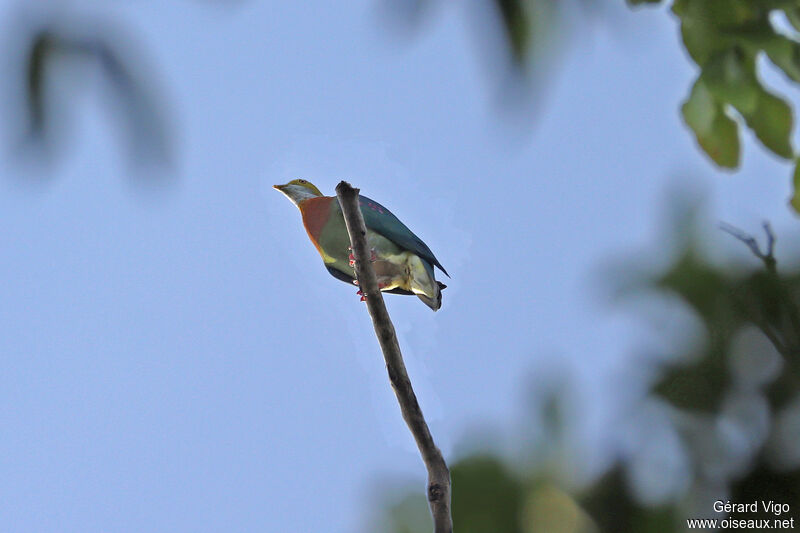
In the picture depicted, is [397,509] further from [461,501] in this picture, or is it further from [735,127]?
[735,127]

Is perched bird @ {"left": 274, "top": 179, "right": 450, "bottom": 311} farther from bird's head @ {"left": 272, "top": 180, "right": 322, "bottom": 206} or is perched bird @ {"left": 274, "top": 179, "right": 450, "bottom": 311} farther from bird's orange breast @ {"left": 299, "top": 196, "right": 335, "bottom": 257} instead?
bird's head @ {"left": 272, "top": 180, "right": 322, "bottom": 206}

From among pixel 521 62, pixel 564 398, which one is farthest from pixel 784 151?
pixel 564 398

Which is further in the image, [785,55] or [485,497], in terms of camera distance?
[485,497]

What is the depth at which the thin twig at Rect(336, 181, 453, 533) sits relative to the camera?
2.50 metres

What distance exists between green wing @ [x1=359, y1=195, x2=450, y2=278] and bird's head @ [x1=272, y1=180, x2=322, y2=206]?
0.93 m

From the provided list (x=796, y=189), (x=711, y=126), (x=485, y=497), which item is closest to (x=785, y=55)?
(x=711, y=126)

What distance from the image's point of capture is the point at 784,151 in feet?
6.14

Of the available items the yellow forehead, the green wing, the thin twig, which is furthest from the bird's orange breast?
the thin twig

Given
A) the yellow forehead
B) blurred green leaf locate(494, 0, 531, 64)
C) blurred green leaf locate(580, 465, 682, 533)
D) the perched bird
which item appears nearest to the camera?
blurred green leaf locate(494, 0, 531, 64)

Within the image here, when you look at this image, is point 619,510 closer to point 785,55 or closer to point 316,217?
point 316,217

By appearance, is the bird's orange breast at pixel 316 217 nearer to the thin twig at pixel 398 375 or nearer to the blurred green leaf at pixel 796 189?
the thin twig at pixel 398 375

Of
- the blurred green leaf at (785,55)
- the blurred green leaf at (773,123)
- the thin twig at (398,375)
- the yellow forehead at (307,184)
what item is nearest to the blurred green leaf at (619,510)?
the thin twig at (398,375)

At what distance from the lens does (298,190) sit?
20.7 feet

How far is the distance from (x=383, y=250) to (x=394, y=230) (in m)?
0.15
